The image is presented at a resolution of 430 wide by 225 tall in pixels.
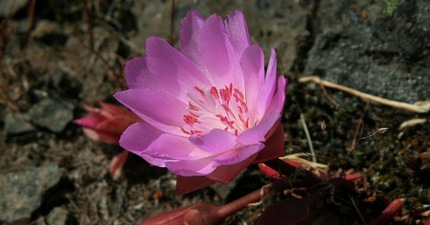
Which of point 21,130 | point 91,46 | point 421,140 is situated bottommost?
point 21,130

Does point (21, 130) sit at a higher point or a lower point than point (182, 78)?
lower

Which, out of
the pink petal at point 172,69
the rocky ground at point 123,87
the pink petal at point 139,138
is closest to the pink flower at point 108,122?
the rocky ground at point 123,87

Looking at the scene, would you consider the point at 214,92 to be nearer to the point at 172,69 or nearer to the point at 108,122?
the point at 172,69

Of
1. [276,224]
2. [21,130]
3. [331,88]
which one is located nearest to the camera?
[276,224]

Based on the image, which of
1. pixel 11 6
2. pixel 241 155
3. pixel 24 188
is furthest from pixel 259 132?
pixel 11 6

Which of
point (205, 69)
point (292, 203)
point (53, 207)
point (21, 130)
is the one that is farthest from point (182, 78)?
point (21, 130)

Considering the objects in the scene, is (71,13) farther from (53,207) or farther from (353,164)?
(353,164)
